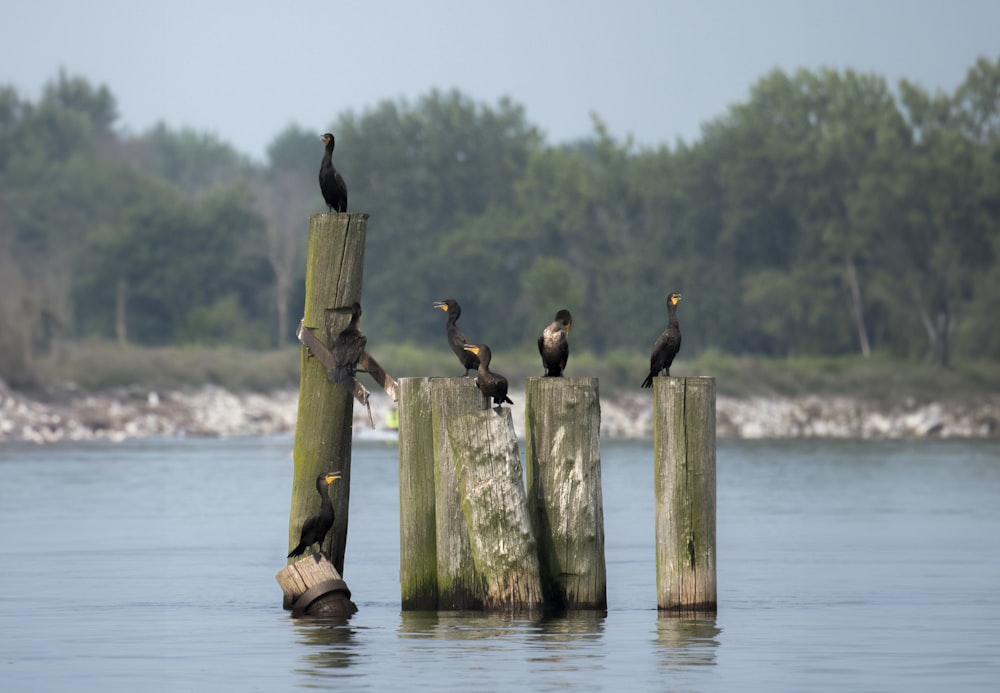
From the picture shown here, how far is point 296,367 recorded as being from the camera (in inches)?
2859

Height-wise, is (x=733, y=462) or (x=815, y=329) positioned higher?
(x=815, y=329)

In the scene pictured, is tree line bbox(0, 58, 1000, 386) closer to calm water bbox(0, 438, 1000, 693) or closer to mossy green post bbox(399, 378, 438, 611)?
calm water bbox(0, 438, 1000, 693)

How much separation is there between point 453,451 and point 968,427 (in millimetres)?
58207

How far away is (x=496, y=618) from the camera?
1448 cm

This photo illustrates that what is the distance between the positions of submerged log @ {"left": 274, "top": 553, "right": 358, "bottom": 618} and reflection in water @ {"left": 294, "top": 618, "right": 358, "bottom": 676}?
96mm

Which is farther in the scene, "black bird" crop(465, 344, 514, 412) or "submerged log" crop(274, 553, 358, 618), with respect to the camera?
"submerged log" crop(274, 553, 358, 618)

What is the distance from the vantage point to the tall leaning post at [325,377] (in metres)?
15.1

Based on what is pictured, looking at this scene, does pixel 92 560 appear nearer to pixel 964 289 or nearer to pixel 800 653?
pixel 800 653

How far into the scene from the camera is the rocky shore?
202 ft

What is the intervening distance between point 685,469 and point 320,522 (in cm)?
289

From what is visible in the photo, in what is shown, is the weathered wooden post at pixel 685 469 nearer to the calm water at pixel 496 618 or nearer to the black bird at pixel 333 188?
the calm water at pixel 496 618

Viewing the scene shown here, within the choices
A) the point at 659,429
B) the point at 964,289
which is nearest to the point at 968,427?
the point at 964,289

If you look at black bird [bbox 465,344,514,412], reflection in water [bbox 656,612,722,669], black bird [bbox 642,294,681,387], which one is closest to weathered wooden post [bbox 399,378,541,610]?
black bird [bbox 465,344,514,412]

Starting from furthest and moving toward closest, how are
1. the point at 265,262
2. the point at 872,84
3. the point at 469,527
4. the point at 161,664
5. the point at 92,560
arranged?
the point at 265,262
the point at 872,84
the point at 92,560
the point at 469,527
the point at 161,664
